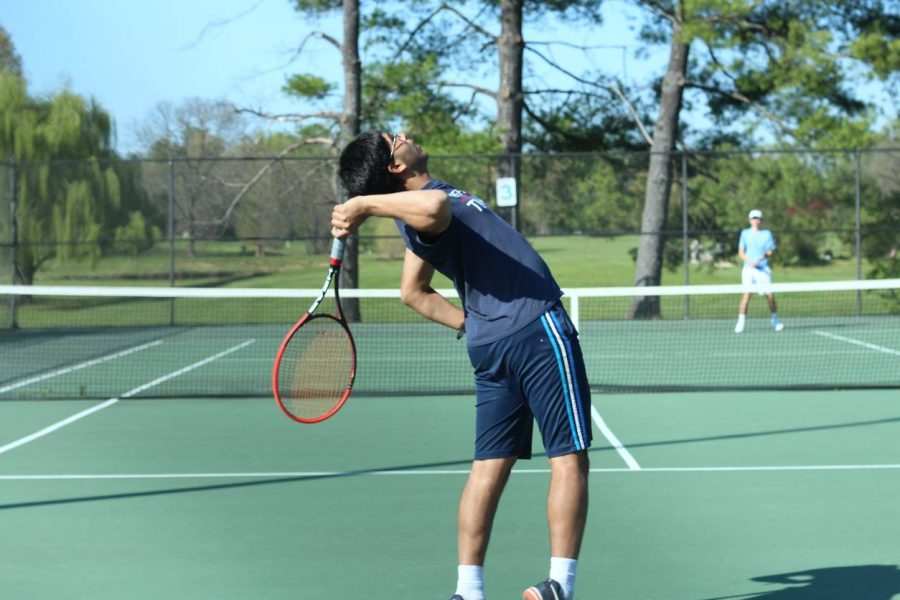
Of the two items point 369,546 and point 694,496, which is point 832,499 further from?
point 369,546

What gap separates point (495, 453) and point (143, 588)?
1.40 meters

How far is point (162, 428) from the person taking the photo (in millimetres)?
8922

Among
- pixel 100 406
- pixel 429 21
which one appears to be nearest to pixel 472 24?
pixel 429 21

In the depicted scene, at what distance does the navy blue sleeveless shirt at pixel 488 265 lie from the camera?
4.04m

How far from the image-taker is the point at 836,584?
4652mm

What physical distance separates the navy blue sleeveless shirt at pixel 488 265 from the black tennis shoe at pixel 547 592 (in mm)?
751

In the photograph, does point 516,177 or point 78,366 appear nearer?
point 78,366

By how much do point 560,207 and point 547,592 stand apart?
17980 mm

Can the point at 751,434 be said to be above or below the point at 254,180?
below

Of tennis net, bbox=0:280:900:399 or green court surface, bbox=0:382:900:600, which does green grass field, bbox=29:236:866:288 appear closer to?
tennis net, bbox=0:280:900:399

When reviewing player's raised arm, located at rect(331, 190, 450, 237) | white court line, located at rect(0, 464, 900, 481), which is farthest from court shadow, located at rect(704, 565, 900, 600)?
white court line, located at rect(0, 464, 900, 481)

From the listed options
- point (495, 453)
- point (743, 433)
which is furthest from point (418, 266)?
point (743, 433)

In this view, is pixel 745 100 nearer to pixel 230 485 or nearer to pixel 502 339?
pixel 230 485

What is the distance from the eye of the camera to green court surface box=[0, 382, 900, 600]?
4.76 metres
